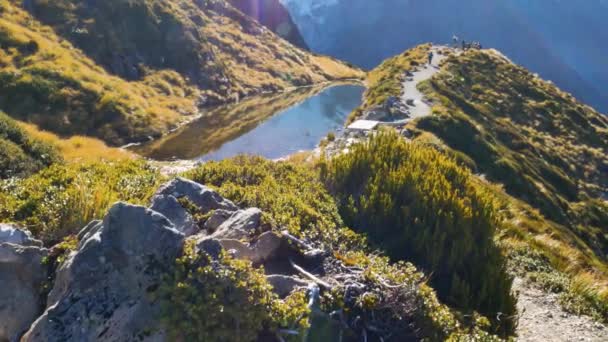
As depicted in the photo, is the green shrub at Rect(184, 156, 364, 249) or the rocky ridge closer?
the rocky ridge

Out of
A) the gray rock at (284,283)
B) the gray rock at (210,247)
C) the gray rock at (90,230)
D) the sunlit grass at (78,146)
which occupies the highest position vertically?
the gray rock at (210,247)

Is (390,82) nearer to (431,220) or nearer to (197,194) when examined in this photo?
(431,220)

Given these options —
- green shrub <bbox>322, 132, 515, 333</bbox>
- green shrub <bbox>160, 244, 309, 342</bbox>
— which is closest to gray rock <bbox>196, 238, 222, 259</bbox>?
green shrub <bbox>160, 244, 309, 342</bbox>

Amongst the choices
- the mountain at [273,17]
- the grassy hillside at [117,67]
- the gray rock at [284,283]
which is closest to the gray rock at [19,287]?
the gray rock at [284,283]

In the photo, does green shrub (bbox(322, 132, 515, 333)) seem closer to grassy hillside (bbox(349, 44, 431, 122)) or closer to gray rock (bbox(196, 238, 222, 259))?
gray rock (bbox(196, 238, 222, 259))

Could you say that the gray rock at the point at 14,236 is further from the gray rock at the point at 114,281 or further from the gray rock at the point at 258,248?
the gray rock at the point at 258,248

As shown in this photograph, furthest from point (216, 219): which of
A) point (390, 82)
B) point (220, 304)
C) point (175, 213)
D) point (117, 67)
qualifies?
point (390, 82)
